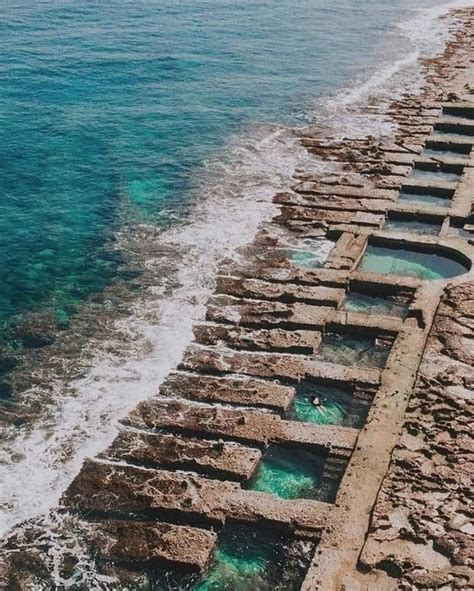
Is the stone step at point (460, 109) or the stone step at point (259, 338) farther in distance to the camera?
the stone step at point (460, 109)

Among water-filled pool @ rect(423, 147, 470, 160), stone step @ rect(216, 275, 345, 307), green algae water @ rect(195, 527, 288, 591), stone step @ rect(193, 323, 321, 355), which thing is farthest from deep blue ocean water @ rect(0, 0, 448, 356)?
green algae water @ rect(195, 527, 288, 591)

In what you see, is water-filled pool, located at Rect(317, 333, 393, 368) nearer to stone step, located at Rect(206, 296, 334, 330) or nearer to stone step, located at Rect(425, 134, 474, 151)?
stone step, located at Rect(206, 296, 334, 330)

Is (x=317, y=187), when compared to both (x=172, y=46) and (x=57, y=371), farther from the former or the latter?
(x=172, y=46)

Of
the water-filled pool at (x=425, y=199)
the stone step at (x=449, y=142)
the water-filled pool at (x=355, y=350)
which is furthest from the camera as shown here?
the stone step at (x=449, y=142)

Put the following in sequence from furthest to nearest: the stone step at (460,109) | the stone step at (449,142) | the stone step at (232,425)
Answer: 1. the stone step at (460,109)
2. the stone step at (449,142)
3. the stone step at (232,425)

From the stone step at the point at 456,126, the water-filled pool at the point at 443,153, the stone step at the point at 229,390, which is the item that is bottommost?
the stone step at the point at 229,390

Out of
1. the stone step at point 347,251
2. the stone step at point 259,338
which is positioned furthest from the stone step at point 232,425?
the stone step at point 347,251

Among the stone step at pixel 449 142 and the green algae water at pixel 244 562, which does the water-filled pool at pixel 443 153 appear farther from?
the green algae water at pixel 244 562
